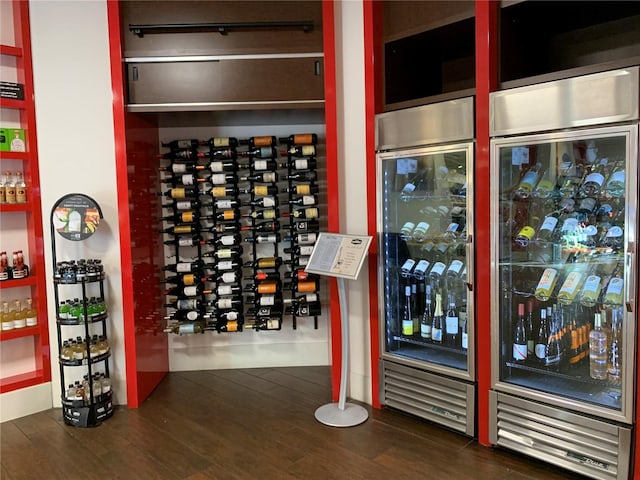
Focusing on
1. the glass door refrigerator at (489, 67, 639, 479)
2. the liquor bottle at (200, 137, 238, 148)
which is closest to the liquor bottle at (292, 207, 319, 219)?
the liquor bottle at (200, 137, 238, 148)

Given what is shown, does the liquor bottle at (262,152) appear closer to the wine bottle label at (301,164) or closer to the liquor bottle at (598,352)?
the wine bottle label at (301,164)

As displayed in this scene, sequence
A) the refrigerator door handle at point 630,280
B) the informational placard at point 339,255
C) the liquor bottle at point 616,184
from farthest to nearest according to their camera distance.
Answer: the informational placard at point 339,255 < the liquor bottle at point 616,184 < the refrigerator door handle at point 630,280

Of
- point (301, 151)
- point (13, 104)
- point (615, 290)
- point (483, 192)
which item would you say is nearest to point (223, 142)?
point (301, 151)

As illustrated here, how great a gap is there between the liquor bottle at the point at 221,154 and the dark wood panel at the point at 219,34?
32.9 inches

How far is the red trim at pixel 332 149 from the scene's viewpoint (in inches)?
138

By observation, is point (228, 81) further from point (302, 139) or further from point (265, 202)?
point (265, 202)

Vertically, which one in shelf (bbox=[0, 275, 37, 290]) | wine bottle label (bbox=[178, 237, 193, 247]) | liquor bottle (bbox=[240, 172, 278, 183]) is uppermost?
liquor bottle (bbox=[240, 172, 278, 183])

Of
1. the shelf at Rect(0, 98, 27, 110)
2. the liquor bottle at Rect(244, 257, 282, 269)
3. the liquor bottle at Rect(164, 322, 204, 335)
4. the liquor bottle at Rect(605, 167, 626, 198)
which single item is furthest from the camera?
the liquor bottle at Rect(244, 257, 282, 269)

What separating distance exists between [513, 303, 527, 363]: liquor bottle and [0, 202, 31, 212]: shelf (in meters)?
3.52

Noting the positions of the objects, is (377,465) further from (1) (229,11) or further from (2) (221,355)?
(1) (229,11)

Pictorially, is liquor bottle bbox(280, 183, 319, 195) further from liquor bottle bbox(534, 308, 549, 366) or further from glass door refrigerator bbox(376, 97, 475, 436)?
liquor bottle bbox(534, 308, 549, 366)

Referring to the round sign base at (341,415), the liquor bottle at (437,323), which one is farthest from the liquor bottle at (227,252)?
the liquor bottle at (437,323)

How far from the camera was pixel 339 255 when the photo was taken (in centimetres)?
331

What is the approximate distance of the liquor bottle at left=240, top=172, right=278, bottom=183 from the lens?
4176 millimetres
